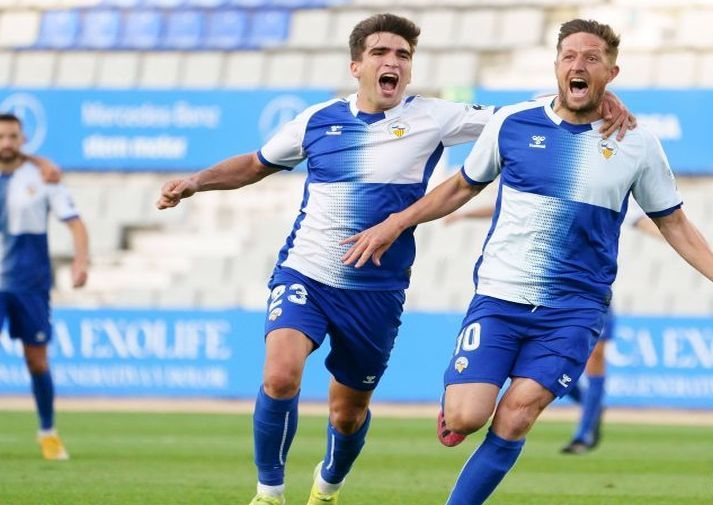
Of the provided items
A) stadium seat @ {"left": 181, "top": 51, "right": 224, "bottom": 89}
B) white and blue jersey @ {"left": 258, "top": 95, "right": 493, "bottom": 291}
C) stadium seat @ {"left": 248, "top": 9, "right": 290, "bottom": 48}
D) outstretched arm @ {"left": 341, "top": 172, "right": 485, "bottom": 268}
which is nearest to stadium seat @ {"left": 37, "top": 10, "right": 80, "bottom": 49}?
stadium seat @ {"left": 181, "top": 51, "right": 224, "bottom": 89}

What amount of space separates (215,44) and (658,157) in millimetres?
18440

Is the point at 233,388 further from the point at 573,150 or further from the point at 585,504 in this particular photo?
the point at 573,150

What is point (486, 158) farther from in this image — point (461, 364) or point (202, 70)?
point (202, 70)

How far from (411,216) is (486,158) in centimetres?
45

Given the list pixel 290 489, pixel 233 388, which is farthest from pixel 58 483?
pixel 233 388

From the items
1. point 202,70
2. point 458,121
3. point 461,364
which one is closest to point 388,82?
point 458,121

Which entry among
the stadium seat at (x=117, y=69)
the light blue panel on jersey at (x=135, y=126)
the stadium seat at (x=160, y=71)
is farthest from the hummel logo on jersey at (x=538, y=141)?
the stadium seat at (x=117, y=69)

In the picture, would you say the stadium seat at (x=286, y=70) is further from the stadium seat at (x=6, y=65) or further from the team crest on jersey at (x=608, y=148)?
the team crest on jersey at (x=608, y=148)

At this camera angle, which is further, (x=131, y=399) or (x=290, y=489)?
(x=131, y=399)

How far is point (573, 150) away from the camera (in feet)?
20.5

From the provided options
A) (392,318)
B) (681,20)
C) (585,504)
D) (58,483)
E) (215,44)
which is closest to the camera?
(392,318)

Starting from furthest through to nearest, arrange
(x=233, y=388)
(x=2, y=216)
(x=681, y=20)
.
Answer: (x=681, y=20), (x=233, y=388), (x=2, y=216)

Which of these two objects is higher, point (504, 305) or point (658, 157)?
point (658, 157)

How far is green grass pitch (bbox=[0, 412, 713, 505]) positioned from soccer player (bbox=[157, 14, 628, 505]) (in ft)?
3.98
